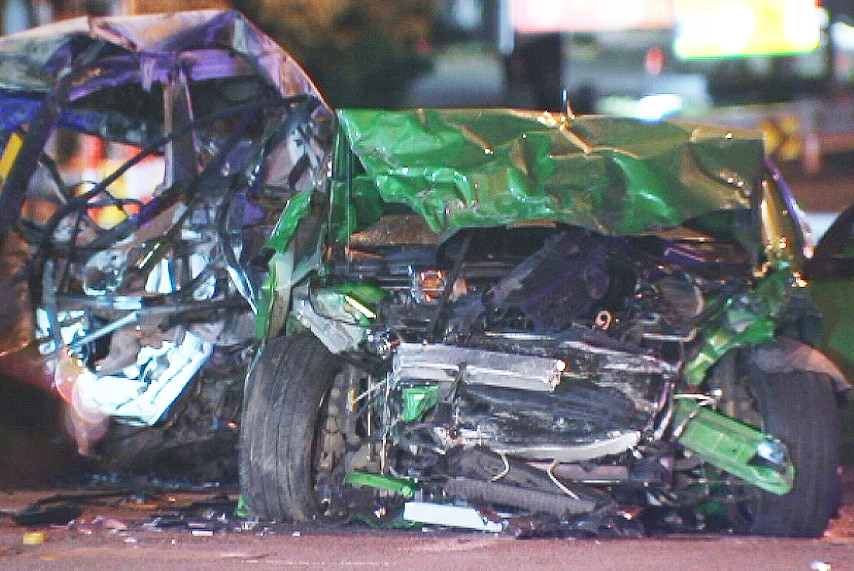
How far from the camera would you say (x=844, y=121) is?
30188 mm

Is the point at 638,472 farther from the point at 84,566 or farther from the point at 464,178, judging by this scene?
the point at 84,566

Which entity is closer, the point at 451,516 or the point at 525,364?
the point at 525,364

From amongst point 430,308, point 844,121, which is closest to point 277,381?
point 430,308

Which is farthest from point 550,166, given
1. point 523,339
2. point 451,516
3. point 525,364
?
point 451,516

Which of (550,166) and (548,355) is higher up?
(550,166)

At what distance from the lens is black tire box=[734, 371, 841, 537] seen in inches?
256

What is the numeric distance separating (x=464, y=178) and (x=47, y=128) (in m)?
3.15

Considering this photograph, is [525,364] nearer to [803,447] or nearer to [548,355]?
[548,355]

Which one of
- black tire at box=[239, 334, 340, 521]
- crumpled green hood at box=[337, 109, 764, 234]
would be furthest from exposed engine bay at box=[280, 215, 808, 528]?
crumpled green hood at box=[337, 109, 764, 234]

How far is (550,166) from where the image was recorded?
6.79 m

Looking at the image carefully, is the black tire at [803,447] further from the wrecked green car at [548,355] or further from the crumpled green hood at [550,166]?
the crumpled green hood at [550,166]

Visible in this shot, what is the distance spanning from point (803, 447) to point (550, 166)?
1.67 metres

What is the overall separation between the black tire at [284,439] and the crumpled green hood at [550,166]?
957 mm

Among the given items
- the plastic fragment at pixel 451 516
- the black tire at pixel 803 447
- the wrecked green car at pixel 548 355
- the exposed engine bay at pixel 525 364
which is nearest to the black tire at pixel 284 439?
the wrecked green car at pixel 548 355
